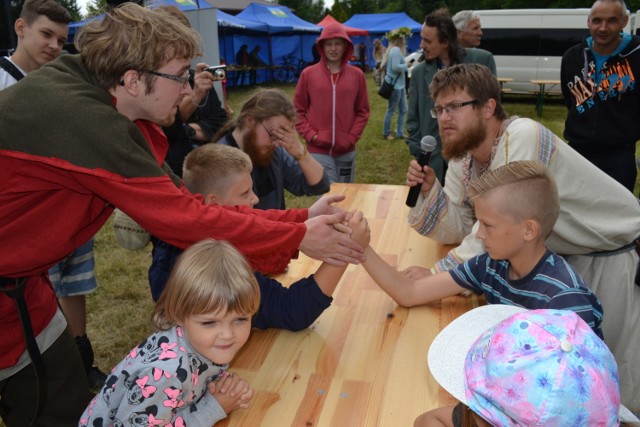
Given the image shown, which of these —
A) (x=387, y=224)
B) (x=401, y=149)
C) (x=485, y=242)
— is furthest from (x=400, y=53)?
(x=485, y=242)

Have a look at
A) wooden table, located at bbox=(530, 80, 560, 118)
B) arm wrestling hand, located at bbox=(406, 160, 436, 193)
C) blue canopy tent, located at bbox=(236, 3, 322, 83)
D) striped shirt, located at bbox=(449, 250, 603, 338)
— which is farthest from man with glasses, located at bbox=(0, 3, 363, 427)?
blue canopy tent, located at bbox=(236, 3, 322, 83)

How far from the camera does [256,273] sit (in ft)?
6.05

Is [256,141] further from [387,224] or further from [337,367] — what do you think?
[337,367]

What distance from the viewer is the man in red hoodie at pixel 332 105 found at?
15.4 ft

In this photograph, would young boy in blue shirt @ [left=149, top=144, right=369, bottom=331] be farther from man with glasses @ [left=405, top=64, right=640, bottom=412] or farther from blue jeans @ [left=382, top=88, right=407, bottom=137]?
blue jeans @ [left=382, top=88, right=407, bottom=137]

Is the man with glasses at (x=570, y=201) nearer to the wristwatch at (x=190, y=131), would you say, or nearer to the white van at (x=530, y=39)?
the wristwatch at (x=190, y=131)

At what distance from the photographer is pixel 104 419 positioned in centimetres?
136

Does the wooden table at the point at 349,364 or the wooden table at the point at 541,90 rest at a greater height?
the wooden table at the point at 349,364

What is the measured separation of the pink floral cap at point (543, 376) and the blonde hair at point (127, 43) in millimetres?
1190

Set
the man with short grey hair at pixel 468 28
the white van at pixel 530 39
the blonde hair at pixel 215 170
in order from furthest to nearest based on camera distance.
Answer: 1. the white van at pixel 530 39
2. the man with short grey hair at pixel 468 28
3. the blonde hair at pixel 215 170

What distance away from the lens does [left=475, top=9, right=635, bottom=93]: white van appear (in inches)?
521

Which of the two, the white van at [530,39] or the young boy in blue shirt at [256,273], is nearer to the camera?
the young boy in blue shirt at [256,273]

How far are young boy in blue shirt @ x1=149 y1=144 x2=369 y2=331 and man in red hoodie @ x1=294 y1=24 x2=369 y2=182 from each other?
2.59 m

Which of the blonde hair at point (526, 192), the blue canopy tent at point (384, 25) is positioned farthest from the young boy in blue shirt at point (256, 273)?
the blue canopy tent at point (384, 25)
